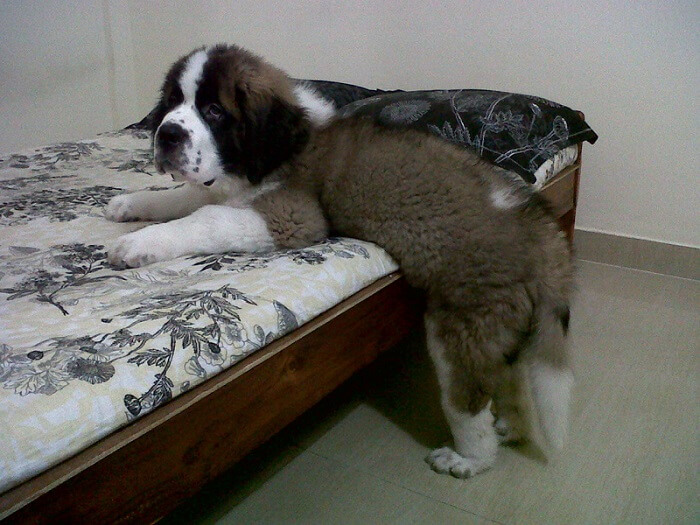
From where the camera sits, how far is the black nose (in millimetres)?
1465

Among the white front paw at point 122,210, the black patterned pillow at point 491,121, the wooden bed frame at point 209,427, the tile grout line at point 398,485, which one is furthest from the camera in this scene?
Answer: the black patterned pillow at point 491,121

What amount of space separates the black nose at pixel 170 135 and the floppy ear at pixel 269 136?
0.48 ft

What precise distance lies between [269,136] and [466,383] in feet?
2.35

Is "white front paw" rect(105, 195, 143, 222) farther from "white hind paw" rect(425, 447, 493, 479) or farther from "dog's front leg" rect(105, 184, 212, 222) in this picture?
"white hind paw" rect(425, 447, 493, 479)

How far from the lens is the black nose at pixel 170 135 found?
4.81ft

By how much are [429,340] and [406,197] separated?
1.05 ft

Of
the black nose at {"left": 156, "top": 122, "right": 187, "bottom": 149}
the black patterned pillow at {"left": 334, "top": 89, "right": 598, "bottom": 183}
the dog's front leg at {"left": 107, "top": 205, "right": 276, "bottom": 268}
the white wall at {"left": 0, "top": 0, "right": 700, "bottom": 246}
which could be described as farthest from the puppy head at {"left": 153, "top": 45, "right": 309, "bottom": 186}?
the white wall at {"left": 0, "top": 0, "right": 700, "bottom": 246}

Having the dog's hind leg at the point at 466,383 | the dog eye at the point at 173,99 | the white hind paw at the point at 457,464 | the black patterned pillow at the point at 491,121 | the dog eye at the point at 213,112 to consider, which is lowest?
the white hind paw at the point at 457,464

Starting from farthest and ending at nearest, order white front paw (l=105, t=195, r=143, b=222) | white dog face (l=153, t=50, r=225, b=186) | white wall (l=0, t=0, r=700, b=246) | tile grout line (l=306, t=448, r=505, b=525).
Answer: white wall (l=0, t=0, r=700, b=246) → white front paw (l=105, t=195, r=143, b=222) → white dog face (l=153, t=50, r=225, b=186) → tile grout line (l=306, t=448, r=505, b=525)

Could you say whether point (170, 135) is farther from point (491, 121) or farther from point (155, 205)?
point (491, 121)

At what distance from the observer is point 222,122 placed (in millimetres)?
1524

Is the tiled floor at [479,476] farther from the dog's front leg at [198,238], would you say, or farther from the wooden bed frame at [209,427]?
the dog's front leg at [198,238]

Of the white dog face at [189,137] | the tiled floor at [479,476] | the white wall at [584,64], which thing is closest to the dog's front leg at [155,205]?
the white dog face at [189,137]

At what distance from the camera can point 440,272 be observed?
56.2 inches
